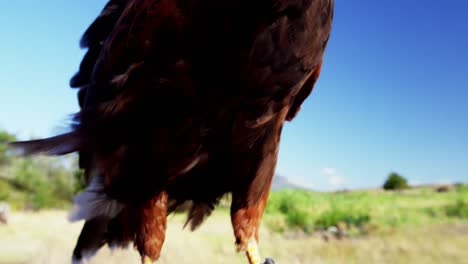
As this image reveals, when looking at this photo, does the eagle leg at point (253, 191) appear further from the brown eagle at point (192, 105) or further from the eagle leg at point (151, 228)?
the eagle leg at point (151, 228)

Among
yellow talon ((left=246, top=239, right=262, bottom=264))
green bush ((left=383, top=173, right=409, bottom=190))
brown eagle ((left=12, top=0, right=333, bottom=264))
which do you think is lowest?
green bush ((left=383, top=173, right=409, bottom=190))

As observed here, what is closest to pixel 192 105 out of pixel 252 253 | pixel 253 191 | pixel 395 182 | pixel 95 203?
pixel 253 191

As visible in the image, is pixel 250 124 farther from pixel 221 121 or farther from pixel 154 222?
pixel 154 222

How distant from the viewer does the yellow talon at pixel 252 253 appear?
9.26 ft

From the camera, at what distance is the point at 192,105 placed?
2.36 meters

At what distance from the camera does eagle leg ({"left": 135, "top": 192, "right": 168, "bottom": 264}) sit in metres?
2.64

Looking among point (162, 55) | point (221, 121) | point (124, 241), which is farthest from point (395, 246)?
point (162, 55)

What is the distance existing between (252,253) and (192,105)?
1174 mm

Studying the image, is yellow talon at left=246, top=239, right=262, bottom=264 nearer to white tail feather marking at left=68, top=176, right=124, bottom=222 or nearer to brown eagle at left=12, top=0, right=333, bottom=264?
brown eagle at left=12, top=0, right=333, bottom=264

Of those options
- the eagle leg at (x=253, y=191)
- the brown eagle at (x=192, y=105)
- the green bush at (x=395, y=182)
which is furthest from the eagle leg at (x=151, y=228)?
the green bush at (x=395, y=182)

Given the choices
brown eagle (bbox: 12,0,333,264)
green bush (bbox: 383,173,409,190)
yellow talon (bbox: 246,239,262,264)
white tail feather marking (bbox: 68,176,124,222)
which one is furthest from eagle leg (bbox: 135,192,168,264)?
green bush (bbox: 383,173,409,190)

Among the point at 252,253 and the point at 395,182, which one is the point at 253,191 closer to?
the point at 252,253

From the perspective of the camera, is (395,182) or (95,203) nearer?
(95,203)

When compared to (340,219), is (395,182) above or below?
below
